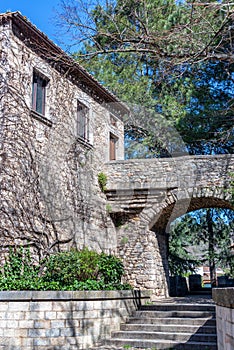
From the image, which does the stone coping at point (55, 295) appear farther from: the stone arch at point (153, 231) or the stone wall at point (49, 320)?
the stone arch at point (153, 231)

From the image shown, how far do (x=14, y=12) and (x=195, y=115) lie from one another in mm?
8509

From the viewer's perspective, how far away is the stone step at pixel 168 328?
7.93 m

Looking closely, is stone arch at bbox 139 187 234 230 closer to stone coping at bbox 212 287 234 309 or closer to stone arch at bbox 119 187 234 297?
stone arch at bbox 119 187 234 297

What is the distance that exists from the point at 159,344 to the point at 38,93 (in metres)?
6.25

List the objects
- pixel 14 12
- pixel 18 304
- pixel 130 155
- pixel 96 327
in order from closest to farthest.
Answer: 1. pixel 18 304
2. pixel 96 327
3. pixel 14 12
4. pixel 130 155

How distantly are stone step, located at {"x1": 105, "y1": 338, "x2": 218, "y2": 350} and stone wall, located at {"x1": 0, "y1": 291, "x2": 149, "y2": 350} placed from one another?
0.37 meters

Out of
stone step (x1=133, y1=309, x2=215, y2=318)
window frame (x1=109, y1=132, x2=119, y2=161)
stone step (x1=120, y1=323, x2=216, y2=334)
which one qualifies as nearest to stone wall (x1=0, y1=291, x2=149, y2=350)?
stone step (x1=120, y1=323, x2=216, y2=334)

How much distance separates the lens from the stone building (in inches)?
357

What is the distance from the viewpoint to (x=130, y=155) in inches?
758

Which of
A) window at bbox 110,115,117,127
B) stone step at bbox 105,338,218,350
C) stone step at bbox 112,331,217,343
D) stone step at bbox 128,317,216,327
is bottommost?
stone step at bbox 105,338,218,350

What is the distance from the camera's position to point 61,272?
8.36 metres

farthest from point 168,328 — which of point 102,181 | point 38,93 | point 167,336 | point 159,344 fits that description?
point 38,93

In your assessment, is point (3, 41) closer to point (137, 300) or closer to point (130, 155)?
point (137, 300)

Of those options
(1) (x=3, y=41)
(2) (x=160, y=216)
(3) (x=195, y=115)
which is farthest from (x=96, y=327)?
(3) (x=195, y=115)
